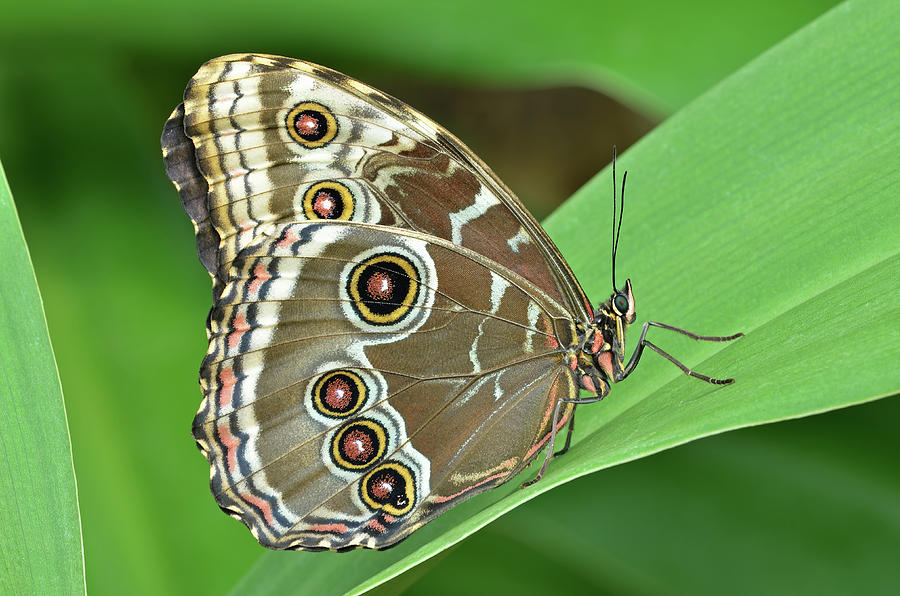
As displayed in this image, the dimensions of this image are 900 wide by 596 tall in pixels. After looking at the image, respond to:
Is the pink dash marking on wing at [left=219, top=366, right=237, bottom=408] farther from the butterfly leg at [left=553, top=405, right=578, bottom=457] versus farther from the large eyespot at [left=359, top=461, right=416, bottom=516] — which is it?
the butterfly leg at [left=553, top=405, right=578, bottom=457]

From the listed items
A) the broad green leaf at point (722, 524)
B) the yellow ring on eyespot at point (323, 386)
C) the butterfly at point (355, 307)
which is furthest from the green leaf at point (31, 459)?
the broad green leaf at point (722, 524)

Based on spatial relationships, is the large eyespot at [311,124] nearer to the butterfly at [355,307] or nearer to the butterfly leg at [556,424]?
the butterfly at [355,307]

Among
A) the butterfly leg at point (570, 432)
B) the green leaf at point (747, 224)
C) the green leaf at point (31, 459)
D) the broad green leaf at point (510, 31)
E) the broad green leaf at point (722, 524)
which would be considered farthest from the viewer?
the broad green leaf at point (510, 31)

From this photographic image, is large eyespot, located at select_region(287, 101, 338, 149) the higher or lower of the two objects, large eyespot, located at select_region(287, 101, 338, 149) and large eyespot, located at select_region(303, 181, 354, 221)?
the higher

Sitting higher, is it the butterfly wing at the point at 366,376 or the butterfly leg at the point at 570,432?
the butterfly wing at the point at 366,376

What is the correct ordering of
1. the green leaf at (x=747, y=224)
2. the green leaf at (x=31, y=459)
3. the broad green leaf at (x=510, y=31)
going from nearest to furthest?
→ the green leaf at (x=31, y=459)
the green leaf at (x=747, y=224)
the broad green leaf at (x=510, y=31)

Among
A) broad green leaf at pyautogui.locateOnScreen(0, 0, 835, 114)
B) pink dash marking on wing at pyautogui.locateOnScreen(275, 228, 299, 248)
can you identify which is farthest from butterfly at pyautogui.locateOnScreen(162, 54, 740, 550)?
broad green leaf at pyautogui.locateOnScreen(0, 0, 835, 114)
